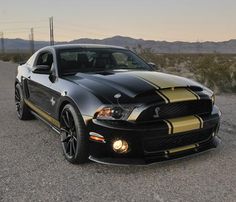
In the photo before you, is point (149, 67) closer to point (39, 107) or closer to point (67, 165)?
point (39, 107)

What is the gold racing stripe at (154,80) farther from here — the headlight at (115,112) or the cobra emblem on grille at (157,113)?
the headlight at (115,112)

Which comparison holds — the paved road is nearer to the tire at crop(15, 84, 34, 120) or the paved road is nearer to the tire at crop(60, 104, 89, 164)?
the tire at crop(60, 104, 89, 164)

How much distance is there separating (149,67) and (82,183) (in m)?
2.70

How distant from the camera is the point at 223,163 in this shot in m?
4.43

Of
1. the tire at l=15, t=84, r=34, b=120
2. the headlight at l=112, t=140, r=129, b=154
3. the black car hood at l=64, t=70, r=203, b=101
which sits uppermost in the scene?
the black car hood at l=64, t=70, r=203, b=101

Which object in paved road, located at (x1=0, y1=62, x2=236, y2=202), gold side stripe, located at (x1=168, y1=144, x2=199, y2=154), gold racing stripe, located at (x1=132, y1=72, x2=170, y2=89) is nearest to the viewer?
paved road, located at (x1=0, y1=62, x2=236, y2=202)

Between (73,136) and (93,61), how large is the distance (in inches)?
59.7

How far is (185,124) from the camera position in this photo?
4.04m

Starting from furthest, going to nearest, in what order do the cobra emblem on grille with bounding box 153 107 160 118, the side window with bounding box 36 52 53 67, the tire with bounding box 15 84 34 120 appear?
the tire with bounding box 15 84 34 120 → the side window with bounding box 36 52 53 67 → the cobra emblem on grille with bounding box 153 107 160 118

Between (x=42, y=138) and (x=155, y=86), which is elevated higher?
(x=155, y=86)

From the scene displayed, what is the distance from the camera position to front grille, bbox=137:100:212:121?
3943 millimetres

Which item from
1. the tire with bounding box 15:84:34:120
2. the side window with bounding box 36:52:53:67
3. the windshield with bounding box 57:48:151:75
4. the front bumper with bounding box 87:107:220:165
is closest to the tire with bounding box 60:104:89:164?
the front bumper with bounding box 87:107:220:165

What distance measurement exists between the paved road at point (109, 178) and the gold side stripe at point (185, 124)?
508mm

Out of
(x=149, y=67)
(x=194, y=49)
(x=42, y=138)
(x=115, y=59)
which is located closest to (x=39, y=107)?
(x=42, y=138)
